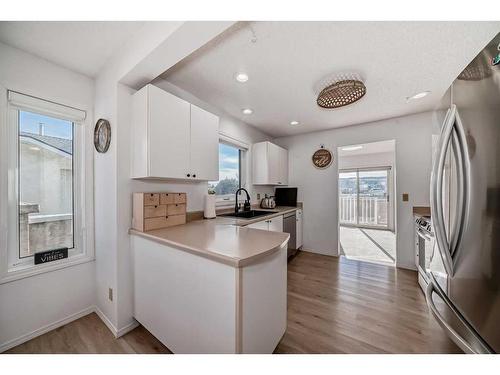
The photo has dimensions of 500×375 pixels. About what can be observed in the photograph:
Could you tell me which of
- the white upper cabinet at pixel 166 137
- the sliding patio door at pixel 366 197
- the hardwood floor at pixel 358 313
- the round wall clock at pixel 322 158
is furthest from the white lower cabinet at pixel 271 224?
the sliding patio door at pixel 366 197

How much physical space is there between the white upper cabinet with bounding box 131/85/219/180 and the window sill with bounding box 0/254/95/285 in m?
0.96

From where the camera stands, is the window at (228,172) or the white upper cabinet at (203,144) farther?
the window at (228,172)

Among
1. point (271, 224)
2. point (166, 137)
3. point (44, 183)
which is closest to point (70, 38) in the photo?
point (166, 137)

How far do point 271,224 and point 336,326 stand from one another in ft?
4.01

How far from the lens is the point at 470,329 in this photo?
62cm

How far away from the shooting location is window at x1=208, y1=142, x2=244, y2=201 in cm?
277

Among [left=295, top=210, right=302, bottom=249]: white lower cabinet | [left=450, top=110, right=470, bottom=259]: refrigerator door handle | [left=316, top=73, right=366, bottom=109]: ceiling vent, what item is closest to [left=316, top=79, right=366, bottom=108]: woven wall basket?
[left=316, top=73, right=366, bottom=109]: ceiling vent

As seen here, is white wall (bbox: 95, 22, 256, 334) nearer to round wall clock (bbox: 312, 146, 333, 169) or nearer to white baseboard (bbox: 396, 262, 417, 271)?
round wall clock (bbox: 312, 146, 333, 169)

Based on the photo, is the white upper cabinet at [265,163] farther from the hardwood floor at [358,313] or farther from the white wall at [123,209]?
the white wall at [123,209]

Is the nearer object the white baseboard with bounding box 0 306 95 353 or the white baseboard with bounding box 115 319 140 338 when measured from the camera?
the white baseboard with bounding box 0 306 95 353

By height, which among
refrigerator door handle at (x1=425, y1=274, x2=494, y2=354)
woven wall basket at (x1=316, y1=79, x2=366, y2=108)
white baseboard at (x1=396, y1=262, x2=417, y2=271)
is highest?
woven wall basket at (x1=316, y1=79, x2=366, y2=108)

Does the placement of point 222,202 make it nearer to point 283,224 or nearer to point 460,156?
point 283,224

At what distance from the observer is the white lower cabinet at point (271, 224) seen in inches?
87.3
